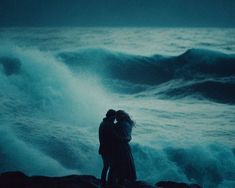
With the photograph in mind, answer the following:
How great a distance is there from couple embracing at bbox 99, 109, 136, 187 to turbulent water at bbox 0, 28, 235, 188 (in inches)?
122

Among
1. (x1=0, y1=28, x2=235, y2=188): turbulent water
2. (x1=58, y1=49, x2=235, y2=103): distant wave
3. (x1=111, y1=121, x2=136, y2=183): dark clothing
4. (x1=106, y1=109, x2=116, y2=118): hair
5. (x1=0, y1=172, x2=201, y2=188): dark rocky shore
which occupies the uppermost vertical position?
(x1=58, y1=49, x2=235, y2=103): distant wave

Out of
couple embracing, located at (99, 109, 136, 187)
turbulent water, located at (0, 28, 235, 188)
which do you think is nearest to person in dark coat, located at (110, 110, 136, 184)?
couple embracing, located at (99, 109, 136, 187)

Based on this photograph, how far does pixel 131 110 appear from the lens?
1491 centimetres

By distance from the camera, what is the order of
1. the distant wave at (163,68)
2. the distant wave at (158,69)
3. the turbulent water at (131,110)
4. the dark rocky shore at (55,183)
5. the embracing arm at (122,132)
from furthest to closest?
the distant wave at (163,68)
the distant wave at (158,69)
the turbulent water at (131,110)
the dark rocky shore at (55,183)
the embracing arm at (122,132)

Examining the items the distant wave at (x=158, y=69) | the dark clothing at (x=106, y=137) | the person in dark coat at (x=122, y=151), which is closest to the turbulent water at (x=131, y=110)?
the distant wave at (x=158, y=69)

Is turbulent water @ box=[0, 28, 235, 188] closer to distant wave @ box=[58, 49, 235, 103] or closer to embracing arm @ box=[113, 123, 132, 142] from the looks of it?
distant wave @ box=[58, 49, 235, 103]

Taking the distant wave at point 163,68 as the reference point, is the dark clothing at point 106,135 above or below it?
below

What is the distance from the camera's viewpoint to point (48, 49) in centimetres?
3169

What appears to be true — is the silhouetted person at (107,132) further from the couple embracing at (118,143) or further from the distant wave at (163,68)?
the distant wave at (163,68)

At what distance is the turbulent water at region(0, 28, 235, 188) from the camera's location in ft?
30.8

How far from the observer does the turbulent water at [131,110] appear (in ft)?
30.8

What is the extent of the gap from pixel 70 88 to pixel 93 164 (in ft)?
28.5

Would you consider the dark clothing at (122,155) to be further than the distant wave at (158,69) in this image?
No

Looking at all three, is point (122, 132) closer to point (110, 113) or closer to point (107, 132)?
point (107, 132)
